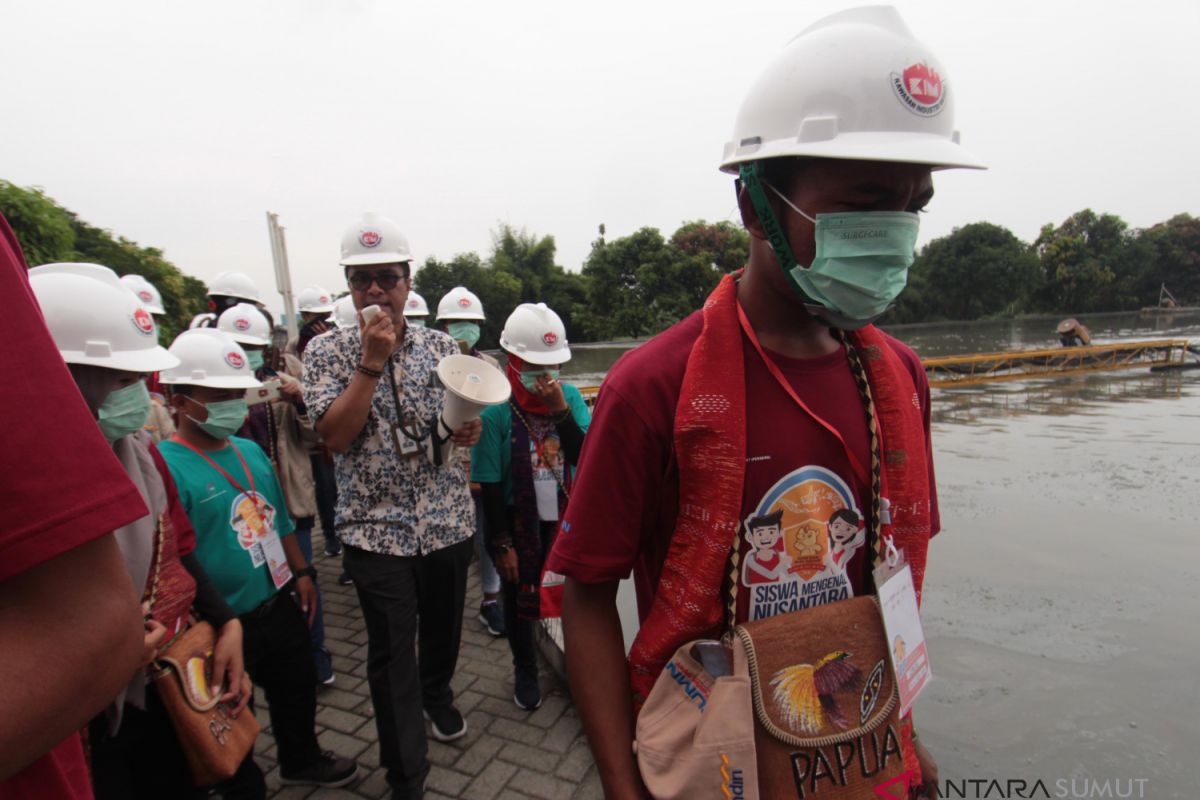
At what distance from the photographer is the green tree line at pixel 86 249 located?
8320 millimetres

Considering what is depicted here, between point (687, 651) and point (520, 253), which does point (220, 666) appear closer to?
point (687, 651)

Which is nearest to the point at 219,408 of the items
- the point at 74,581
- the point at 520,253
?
the point at 74,581

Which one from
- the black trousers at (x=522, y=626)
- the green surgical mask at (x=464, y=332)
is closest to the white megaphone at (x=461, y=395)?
the black trousers at (x=522, y=626)

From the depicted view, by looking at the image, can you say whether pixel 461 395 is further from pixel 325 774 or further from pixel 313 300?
pixel 313 300

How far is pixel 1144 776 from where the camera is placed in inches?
127

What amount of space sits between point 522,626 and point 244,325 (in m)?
3.53

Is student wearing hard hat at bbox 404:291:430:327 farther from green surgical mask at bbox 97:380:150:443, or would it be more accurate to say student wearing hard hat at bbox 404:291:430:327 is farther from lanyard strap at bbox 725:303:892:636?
lanyard strap at bbox 725:303:892:636

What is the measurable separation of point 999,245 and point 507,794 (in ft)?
206

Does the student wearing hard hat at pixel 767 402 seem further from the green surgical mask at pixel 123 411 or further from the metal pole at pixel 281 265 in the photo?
the metal pole at pixel 281 265

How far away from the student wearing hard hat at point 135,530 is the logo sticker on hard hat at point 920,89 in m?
2.31

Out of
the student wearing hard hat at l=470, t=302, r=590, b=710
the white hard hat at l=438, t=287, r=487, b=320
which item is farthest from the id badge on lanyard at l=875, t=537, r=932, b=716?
the white hard hat at l=438, t=287, r=487, b=320

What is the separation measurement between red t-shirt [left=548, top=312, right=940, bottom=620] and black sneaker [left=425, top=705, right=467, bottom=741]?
2.43m

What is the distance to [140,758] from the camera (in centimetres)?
219

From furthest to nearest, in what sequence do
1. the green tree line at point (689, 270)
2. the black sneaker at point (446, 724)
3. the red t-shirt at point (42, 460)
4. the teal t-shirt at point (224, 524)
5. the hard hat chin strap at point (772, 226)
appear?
the green tree line at point (689, 270)
the black sneaker at point (446, 724)
the teal t-shirt at point (224, 524)
the hard hat chin strap at point (772, 226)
the red t-shirt at point (42, 460)
